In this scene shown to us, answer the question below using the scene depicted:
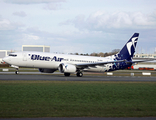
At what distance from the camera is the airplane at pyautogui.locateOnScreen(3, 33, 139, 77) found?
4269 cm

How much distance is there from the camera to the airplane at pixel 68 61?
42.7 metres

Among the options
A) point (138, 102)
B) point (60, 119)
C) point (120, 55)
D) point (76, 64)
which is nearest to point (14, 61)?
point (76, 64)

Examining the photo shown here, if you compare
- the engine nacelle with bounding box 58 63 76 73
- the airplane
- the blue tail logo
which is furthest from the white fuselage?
the blue tail logo

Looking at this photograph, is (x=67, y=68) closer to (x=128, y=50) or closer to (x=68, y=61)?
(x=68, y=61)

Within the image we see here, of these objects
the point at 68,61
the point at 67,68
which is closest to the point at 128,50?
the point at 68,61

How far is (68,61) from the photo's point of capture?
45562mm

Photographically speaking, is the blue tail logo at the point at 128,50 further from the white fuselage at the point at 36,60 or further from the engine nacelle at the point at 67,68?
the white fuselage at the point at 36,60

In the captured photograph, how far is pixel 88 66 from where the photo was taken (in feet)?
150

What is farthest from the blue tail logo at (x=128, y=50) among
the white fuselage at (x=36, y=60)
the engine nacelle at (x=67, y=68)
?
the white fuselage at (x=36, y=60)

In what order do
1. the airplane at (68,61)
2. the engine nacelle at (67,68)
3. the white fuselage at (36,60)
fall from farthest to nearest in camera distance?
the engine nacelle at (67,68) < the airplane at (68,61) < the white fuselage at (36,60)

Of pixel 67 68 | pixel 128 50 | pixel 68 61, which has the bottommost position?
pixel 67 68

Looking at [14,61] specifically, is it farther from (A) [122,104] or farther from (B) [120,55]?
(A) [122,104]

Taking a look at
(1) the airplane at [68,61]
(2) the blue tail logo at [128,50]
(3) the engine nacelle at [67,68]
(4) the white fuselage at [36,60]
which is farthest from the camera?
(2) the blue tail logo at [128,50]

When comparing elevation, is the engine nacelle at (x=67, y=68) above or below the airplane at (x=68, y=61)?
below
